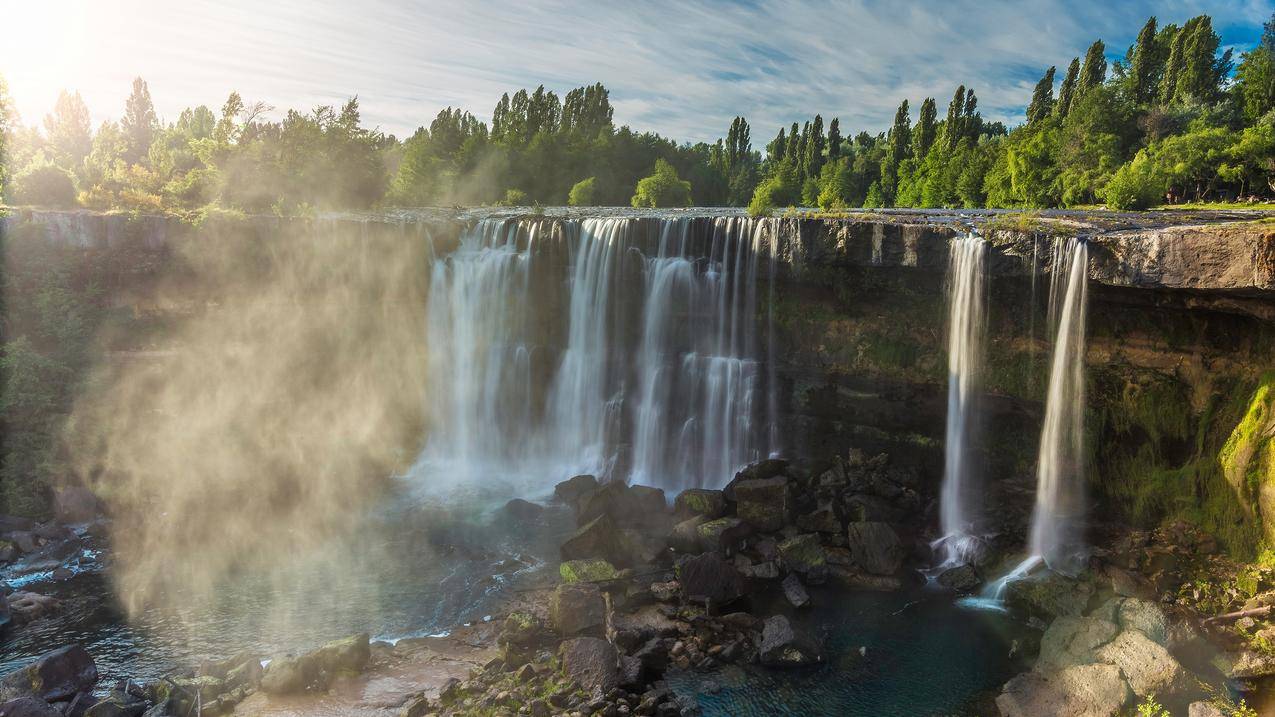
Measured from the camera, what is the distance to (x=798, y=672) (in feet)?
48.8

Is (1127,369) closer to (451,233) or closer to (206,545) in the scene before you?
(451,233)

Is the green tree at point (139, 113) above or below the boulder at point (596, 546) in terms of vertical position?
above

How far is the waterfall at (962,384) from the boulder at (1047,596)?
9.26 feet

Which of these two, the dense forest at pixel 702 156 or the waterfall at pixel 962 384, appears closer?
the waterfall at pixel 962 384

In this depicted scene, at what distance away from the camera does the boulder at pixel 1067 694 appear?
12.9m

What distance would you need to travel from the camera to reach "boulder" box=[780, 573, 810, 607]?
17.5m

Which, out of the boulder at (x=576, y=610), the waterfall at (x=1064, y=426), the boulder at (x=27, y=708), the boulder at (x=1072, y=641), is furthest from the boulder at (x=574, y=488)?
the boulder at (x=27, y=708)

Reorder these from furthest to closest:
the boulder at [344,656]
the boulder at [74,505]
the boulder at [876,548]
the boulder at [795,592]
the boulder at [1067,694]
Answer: the boulder at [74,505] < the boulder at [876,548] < the boulder at [795,592] < the boulder at [344,656] < the boulder at [1067,694]

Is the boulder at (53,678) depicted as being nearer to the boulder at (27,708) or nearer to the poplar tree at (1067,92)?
the boulder at (27,708)

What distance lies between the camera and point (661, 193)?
6438cm

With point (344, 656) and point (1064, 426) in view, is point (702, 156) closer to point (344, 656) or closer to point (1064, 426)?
point (1064, 426)

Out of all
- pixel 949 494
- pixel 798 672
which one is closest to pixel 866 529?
pixel 949 494

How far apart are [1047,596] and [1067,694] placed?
12.9ft

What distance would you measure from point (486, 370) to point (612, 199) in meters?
45.8
